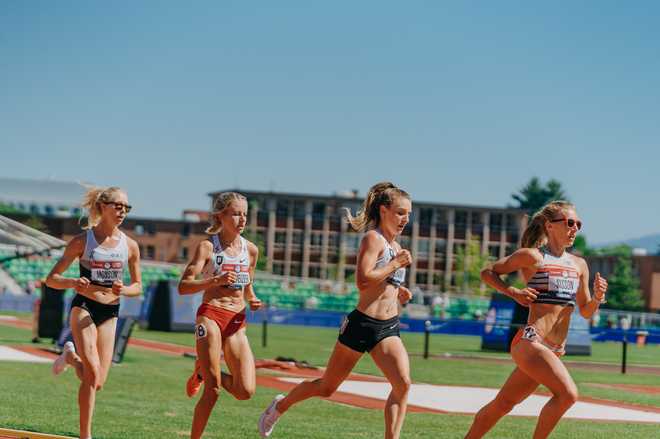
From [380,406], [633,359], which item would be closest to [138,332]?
[633,359]

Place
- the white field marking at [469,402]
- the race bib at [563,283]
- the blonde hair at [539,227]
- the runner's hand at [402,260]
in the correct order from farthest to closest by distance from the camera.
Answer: the white field marking at [469,402], the blonde hair at [539,227], the race bib at [563,283], the runner's hand at [402,260]

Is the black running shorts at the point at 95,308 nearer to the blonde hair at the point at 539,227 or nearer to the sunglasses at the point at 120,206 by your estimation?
the sunglasses at the point at 120,206

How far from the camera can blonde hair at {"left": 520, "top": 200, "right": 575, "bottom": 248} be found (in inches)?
393

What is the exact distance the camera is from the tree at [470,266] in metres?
137

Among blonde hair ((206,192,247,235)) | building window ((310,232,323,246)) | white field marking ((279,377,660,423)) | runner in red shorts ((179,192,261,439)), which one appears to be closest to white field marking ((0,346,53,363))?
white field marking ((279,377,660,423))

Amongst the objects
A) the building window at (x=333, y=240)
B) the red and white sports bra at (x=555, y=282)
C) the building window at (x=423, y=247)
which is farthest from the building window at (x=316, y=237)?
the red and white sports bra at (x=555, y=282)

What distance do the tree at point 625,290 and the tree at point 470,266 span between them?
52.9 ft

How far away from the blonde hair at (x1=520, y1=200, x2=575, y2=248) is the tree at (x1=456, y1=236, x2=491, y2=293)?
12707 cm

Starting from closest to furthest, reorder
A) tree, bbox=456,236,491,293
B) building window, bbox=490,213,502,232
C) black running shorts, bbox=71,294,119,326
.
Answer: black running shorts, bbox=71,294,119,326
tree, bbox=456,236,491,293
building window, bbox=490,213,502,232

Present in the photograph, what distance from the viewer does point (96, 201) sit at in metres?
10.5

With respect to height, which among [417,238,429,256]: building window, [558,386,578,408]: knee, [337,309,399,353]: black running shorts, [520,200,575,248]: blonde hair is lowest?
[558,386,578,408]: knee

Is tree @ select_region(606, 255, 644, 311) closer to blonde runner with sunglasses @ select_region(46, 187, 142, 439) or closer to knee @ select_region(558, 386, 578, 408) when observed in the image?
blonde runner with sunglasses @ select_region(46, 187, 142, 439)

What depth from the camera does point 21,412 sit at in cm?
1345

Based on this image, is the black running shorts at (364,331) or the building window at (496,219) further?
the building window at (496,219)
